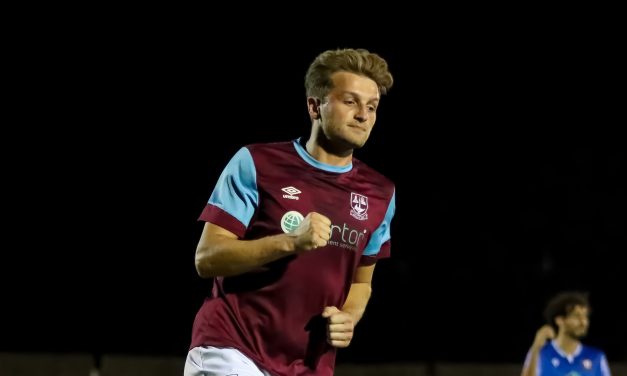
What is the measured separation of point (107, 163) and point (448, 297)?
5.73 metres

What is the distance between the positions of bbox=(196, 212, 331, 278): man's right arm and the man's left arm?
0.28m

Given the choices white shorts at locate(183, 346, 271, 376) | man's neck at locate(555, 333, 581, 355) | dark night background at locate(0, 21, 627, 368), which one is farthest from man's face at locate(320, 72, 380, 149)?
dark night background at locate(0, 21, 627, 368)

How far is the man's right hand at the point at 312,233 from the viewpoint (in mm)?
2799

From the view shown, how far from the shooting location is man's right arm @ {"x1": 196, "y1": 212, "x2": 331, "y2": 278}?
282 centimetres

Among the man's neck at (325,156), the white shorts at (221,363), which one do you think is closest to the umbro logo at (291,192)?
the man's neck at (325,156)

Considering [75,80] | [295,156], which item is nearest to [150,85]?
[75,80]

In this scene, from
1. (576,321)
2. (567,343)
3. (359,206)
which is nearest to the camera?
(359,206)

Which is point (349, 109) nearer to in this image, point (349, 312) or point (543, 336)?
point (349, 312)

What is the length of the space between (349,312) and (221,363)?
0.46 meters

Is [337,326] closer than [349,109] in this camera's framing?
Yes

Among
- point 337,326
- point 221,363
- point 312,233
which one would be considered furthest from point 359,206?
point 221,363

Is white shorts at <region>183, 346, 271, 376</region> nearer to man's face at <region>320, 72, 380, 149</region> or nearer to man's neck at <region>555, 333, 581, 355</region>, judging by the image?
man's face at <region>320, 72, 380, 149</region>

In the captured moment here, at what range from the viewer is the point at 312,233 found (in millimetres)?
2795

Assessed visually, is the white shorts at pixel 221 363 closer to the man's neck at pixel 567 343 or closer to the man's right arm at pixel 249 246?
the man's right arm at pixel 249 246
